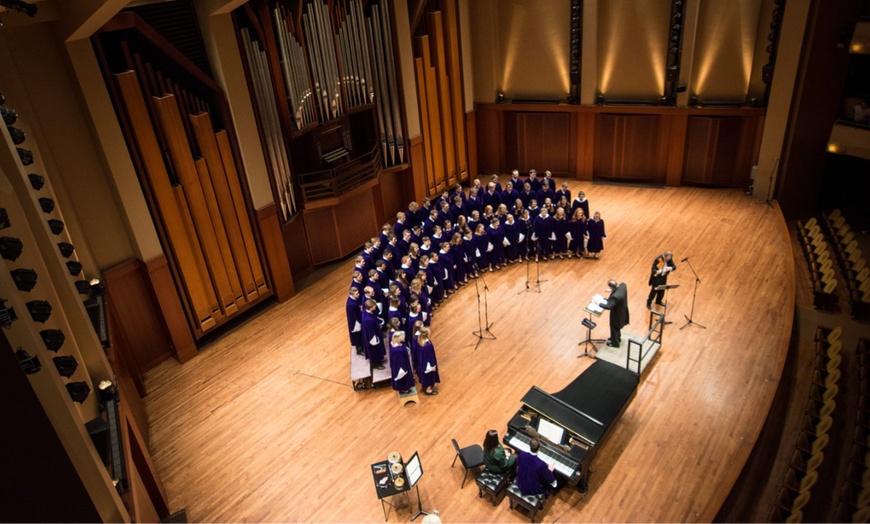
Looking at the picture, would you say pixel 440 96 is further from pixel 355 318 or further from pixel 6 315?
pixel 6 315

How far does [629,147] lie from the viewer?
1314cm

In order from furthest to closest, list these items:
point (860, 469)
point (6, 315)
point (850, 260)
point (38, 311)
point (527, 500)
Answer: point (850, 260)
point (860, 469)
point (527, 500)
point (38, 311)
point (6, 315)

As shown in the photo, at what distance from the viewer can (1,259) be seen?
3.23m

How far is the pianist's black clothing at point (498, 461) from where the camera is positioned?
5992 millimetres

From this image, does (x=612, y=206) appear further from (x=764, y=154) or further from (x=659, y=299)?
(x=659, y=299)

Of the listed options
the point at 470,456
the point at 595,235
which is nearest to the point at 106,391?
the point at 470,456

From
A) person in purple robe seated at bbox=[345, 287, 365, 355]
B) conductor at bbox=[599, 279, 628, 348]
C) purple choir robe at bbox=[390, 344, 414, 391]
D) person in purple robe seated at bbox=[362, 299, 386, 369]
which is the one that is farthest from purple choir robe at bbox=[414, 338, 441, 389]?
conductor at bbox=[599, 279, 628, 348]

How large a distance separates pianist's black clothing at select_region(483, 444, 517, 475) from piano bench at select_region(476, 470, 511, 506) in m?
0.05

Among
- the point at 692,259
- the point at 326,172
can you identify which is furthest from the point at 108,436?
A: the point at 692,259

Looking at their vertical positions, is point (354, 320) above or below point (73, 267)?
below

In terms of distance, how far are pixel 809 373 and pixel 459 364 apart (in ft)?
14.9

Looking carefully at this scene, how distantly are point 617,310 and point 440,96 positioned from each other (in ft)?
21.7

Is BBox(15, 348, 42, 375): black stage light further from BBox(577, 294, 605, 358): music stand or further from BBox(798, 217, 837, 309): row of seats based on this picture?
BBox(798, 217, 837, 309): row of seats

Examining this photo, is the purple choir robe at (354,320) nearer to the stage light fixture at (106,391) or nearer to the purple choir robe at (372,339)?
the purple choir robe at (372,339)
